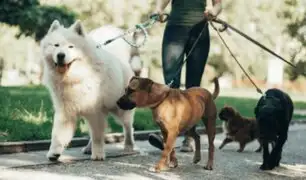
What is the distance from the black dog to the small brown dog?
188 cm

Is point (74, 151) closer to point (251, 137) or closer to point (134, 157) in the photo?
point (134, 157)

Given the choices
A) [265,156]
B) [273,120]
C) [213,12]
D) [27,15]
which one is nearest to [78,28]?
[213,12]

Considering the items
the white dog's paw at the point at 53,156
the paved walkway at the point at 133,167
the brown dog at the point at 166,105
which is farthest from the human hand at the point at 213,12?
the white dog's paw at the point at 53,156

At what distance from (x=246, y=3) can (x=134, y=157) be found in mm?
23737

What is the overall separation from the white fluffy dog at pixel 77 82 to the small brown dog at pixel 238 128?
8.08ft

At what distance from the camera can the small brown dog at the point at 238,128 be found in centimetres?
884

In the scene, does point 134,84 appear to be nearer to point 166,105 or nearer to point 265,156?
point 166,105

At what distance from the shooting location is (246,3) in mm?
29969

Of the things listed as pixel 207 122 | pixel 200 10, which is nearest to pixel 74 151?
pixel 207 122

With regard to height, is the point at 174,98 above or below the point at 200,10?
below

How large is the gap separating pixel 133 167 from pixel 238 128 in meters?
2.91

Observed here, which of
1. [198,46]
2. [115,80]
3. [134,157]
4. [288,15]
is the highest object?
[288,15]

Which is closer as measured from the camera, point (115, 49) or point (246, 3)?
point (115, 49)

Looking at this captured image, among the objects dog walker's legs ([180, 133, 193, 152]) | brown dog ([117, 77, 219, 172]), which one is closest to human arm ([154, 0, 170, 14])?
brown dog ([117, 77, 219, 172])
